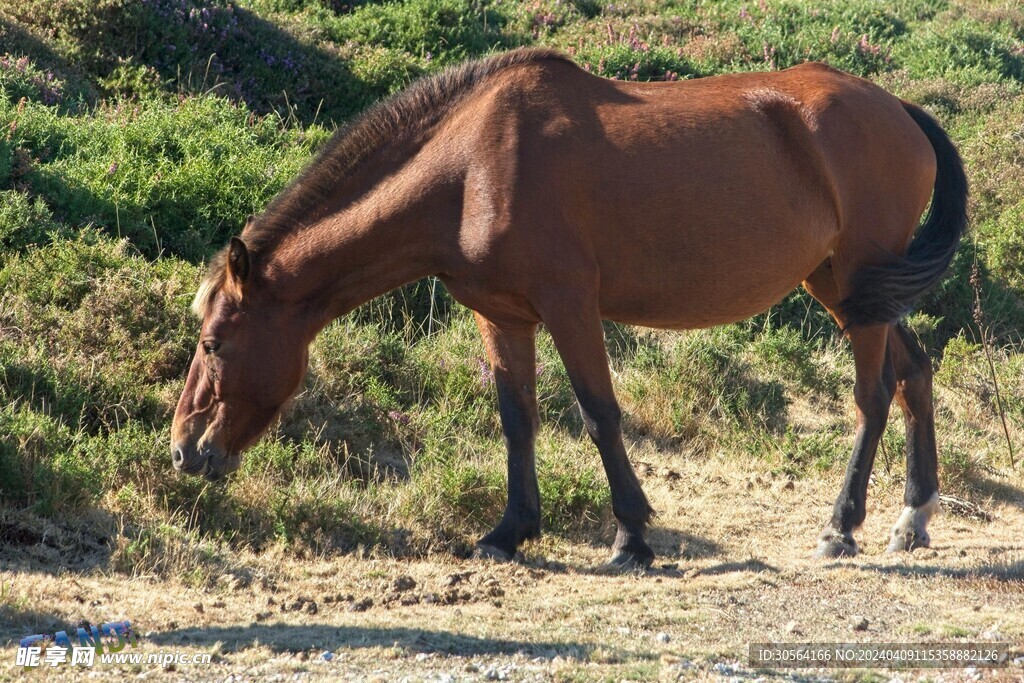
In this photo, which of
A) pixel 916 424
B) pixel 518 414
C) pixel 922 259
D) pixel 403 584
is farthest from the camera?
pixel 916 424

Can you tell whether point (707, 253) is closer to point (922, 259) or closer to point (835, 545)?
point (922, 259)

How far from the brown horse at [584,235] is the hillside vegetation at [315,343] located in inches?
23.3

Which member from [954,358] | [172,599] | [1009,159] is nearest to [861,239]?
[954,358]

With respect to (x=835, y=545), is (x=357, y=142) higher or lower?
higher

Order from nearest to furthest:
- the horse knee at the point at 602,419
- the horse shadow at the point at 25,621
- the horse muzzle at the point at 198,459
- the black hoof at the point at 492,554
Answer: the horse shadow at the point at 25,621
the horse muzzle at the point at 198,459
the horse knee at the point at 602,419
the black hoof at the point at 492,554

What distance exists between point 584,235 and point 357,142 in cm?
122

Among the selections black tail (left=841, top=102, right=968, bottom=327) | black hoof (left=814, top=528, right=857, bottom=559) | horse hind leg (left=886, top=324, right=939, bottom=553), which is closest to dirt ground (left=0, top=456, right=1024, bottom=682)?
black hoof (left=814, top=528, right=857, bottom=559)

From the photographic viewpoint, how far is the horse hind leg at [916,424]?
21.4 feet

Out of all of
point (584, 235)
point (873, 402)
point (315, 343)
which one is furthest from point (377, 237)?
point (873, 402)

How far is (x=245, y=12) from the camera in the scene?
1216cm

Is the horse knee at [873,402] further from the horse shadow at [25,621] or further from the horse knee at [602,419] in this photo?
the horse shadow at [25,621]

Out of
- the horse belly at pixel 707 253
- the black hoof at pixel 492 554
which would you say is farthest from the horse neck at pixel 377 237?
the black hoof at pixel 492 554

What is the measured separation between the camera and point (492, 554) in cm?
594

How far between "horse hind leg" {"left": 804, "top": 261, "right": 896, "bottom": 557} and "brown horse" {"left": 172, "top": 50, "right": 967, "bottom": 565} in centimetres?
1
